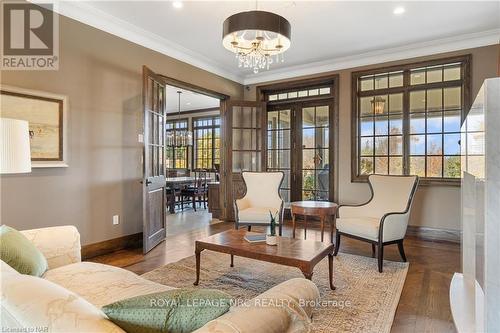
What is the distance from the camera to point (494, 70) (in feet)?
13.7

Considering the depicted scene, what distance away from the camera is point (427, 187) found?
4621 millimetres

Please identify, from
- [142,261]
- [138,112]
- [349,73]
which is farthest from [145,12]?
[349,73]

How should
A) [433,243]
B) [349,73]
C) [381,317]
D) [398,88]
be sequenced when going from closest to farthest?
[381,317] < [433,243] < [398,88] < [349,73]

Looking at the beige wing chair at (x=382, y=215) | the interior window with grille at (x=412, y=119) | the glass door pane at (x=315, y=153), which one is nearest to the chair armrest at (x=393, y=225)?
the beige wing chair at (x=382, y=215)

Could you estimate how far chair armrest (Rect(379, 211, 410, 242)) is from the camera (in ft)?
10.6

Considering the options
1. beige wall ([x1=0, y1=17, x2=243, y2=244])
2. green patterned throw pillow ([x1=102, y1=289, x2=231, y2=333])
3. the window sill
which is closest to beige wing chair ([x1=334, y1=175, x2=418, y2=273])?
the window sill

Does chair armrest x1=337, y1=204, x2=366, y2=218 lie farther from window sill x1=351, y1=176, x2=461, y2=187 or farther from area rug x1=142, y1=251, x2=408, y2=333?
window sill x1=351, y1=176, x2=461, y2=187

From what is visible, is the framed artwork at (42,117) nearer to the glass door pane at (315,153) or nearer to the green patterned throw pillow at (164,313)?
the green patterned throw pillow at (164,313)

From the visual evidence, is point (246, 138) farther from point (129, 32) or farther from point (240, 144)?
point (129, 32)

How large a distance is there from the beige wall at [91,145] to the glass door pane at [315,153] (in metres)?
2.98

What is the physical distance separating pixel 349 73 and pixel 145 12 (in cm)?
344

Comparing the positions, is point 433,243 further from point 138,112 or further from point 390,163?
point 138,112

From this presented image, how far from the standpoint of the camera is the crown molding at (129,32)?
3.37 m

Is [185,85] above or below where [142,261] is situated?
above
